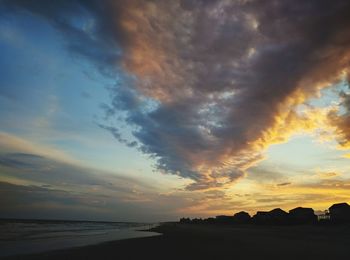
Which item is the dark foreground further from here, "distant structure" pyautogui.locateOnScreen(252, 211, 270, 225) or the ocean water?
"distant structure" pyautogui.locateOnScreen(252, 211, 270, 225)

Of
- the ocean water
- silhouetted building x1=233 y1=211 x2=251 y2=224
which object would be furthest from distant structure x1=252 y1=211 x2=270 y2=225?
the ocean water

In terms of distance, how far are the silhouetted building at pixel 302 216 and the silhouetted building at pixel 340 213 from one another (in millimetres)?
4801

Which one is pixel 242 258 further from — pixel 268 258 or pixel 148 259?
pixel 148 259

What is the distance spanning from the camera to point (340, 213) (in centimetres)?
6456

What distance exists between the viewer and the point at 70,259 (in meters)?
18.1

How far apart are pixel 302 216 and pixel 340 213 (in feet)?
31.1

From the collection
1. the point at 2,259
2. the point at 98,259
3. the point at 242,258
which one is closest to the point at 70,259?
the point at 98,259

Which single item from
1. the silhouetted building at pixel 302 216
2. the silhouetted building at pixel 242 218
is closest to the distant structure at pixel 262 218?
the silhouetted building at pixel 302 216

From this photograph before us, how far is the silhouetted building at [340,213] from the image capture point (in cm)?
6184

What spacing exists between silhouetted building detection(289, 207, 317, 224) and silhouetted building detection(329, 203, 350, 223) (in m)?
4.80

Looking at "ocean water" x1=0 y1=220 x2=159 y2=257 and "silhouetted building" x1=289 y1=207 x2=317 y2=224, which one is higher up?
"silhouetted building" x1=289 y1=207 x2=317 y2=224

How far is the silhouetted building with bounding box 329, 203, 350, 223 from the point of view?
61.8 meters

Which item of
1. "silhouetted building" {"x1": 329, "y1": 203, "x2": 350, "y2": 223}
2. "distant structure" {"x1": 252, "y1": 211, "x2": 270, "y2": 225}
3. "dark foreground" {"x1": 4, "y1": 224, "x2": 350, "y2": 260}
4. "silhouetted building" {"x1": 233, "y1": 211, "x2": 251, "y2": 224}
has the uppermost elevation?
"silhouetted building" {"x1": 233, "y1": 211, "x2": 251, "y2": 224}

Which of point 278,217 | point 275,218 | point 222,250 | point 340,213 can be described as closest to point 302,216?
point 278,217
